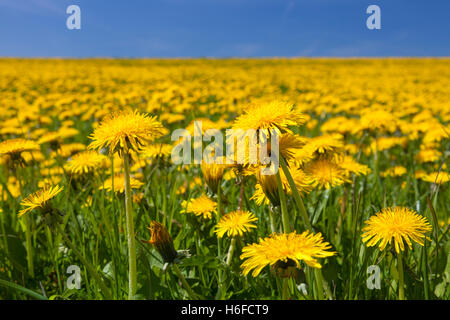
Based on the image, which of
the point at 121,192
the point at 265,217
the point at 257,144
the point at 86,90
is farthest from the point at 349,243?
the point at 86,90

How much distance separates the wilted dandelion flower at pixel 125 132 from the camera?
3.14ft

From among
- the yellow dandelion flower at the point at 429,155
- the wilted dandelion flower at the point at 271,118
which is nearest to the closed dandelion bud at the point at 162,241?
the wilted dandelion flower at the point at 271,118

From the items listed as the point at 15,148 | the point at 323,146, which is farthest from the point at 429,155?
the point at 15,148

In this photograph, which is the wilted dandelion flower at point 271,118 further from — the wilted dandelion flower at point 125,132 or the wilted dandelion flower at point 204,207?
the wilted dandelion flower at point 204,207

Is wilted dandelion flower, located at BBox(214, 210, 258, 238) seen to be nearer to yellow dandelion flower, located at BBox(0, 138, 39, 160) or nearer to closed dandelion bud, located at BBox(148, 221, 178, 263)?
closed dandelion bud, located at BBox(148, 221, 178, 263)

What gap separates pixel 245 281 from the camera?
1.23m

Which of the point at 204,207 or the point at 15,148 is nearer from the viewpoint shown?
the point at 204,207

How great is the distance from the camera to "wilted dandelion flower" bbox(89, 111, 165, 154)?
0.96m

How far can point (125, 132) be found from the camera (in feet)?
3.14

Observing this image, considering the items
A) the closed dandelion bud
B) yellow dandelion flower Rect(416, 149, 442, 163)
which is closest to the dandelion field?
the closed dandelion bud

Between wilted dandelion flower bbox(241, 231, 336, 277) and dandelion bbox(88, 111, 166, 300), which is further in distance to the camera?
dandelion bbox(88, 111, 166, 300)

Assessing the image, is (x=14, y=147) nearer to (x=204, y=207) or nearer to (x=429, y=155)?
(x=204, y=207)

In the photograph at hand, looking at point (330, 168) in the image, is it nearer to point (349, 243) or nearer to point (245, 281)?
point (349, 243)
